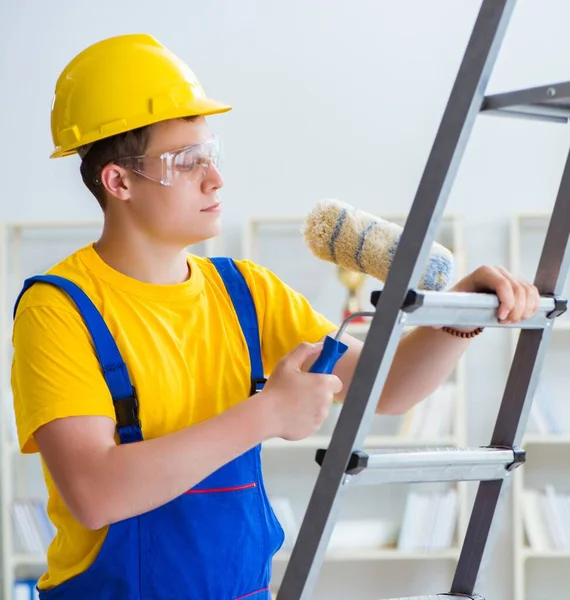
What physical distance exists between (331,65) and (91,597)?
3.07 meters

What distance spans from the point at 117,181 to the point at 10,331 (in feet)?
9.04

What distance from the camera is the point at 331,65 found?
404cm

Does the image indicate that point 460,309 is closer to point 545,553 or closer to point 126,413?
point 126,413

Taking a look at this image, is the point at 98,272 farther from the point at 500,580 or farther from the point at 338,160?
the point at 500,580

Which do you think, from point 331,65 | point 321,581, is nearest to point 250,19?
point 331,65

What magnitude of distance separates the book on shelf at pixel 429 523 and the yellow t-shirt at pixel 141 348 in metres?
2.40

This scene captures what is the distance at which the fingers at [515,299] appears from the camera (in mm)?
1119

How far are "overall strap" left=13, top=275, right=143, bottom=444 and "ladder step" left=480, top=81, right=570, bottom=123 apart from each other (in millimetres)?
595

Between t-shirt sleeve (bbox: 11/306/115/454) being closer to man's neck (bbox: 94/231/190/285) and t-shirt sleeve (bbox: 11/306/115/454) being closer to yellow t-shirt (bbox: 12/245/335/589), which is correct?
yellow t-shirt (bbox: 12/245/335/589)


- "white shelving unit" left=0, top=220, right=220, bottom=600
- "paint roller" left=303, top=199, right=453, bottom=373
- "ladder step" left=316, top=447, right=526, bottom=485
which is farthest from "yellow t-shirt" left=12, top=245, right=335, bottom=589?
"white shelving unit" left=0, top=220, right=220, bottom=600

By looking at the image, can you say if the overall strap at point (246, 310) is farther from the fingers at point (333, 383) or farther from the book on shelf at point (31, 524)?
the book on shelf at point (31, 524)

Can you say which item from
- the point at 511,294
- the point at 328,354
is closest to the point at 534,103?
the point at 511,294

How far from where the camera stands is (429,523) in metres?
3.79

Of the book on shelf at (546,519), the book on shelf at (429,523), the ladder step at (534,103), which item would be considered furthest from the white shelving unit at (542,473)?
the ladder step at (534,103)
